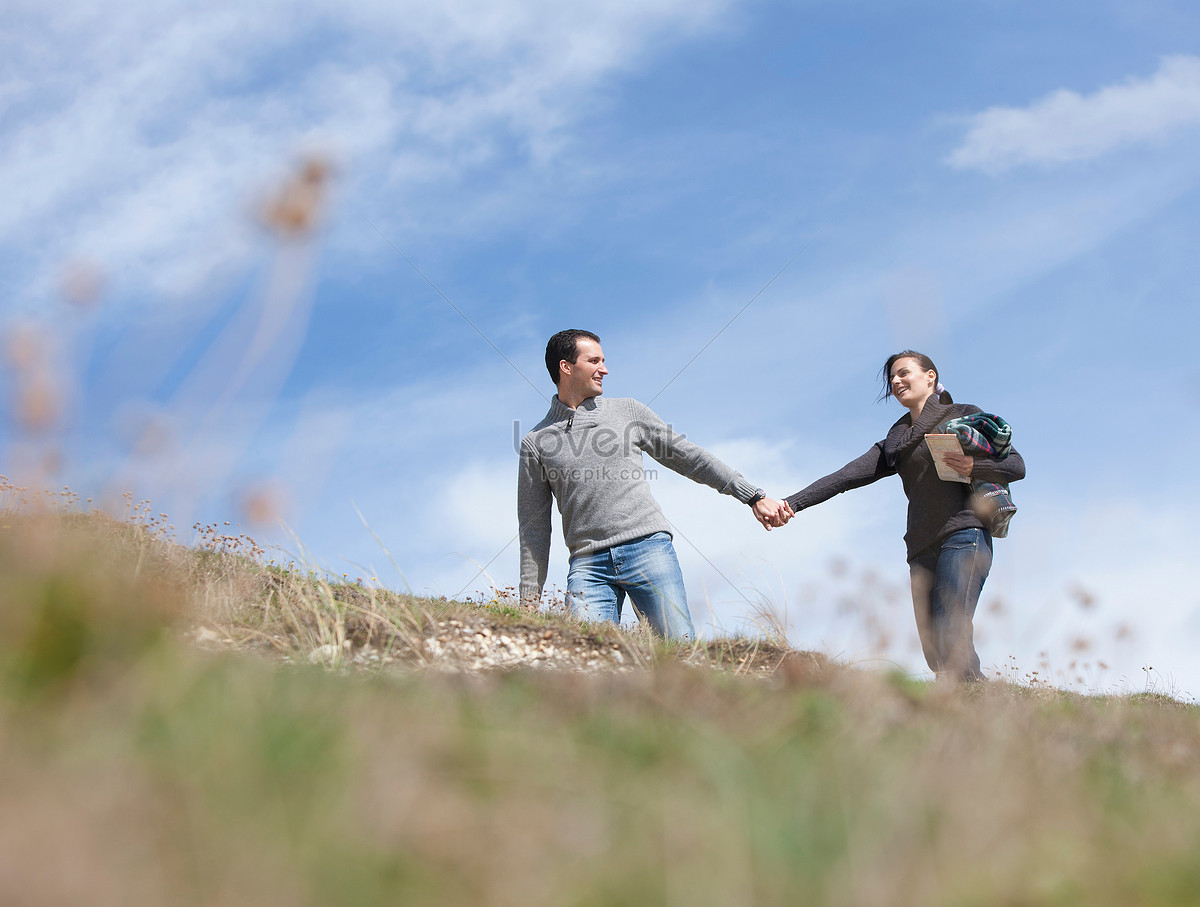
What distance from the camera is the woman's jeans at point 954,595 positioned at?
7277 mm

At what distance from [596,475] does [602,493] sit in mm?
182

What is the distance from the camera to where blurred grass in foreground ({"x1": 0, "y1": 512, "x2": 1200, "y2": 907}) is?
150 centimetres

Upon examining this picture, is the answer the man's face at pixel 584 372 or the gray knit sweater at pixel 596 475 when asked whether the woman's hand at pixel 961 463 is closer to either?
the gray knit sweater at pixel 596 475

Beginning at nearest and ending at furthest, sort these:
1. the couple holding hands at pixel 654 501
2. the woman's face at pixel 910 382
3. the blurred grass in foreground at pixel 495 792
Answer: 1. the blurred grass in foreground at pixel 495 792
2. the couple holding hands at pixel 654 501
3. the woman's face at pixel 910 382

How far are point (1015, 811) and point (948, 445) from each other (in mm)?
5854

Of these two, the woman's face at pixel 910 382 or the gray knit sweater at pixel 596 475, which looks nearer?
the gray knit sweater at pixel 596 475

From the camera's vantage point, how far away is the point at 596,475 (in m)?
7.61

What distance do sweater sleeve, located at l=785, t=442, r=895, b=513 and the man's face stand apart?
2.23 metres

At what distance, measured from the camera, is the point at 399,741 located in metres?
2.08

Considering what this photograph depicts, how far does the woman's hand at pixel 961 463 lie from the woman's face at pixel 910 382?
0.77m

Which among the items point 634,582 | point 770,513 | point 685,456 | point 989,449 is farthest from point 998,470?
point 634,582

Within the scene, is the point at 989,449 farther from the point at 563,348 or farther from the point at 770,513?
the point at 563,348

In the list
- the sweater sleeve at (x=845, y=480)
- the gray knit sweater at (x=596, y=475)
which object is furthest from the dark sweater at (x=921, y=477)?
the gray knit sweater at (x=596, y=475)

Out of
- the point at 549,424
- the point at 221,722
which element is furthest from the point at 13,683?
the point at 549,424
